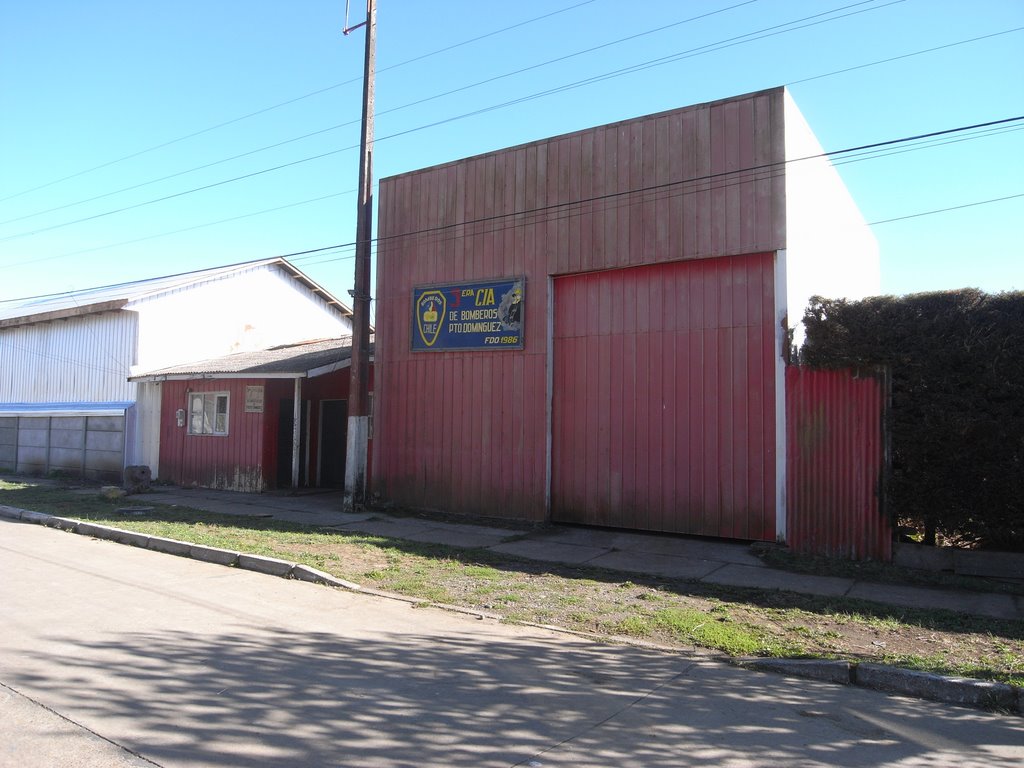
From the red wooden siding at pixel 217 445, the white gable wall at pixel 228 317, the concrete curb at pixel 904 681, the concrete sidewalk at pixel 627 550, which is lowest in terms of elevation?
the concrete curb at pixel 904 681

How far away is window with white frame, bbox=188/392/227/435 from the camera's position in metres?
17.8

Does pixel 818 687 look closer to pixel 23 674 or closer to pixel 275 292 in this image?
pixel 23 674

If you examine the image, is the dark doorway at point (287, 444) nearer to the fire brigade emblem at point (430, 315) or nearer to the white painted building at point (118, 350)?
the white painted building at point (118, 350)

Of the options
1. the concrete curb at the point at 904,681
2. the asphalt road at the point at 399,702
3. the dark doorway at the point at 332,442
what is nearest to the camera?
the asphalt road at the point at 399,702

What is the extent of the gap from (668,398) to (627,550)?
97.0 inches

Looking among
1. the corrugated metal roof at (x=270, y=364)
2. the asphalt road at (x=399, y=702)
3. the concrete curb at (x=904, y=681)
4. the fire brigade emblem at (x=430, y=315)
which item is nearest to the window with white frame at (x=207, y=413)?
the corrugated metal roof at (x=270, y=364)

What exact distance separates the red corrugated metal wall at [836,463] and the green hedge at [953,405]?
26cm

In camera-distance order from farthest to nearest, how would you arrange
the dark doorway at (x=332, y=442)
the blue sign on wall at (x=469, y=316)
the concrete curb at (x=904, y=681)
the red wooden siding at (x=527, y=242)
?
1. the dark doorway at (x=332, y=442)
2. the blue sign on wall at (x=469, y=316)
3. the red wooden siding at (x=527, y=242)
4. the concrete curb at (x=904, y=681)

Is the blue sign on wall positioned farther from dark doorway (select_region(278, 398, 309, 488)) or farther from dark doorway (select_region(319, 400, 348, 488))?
dark doorway (select_region(319, 400, 348, 488))

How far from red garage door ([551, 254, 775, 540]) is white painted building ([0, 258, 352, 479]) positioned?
39.9 ft

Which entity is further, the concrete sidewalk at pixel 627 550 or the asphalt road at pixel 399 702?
the concrete sidewalk at pixel 627 550

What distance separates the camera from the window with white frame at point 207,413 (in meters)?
17.8

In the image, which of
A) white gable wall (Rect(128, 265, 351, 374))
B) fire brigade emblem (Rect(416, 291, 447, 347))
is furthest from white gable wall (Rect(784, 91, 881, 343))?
white gable wall (Rect(128, 265, 351, 374))

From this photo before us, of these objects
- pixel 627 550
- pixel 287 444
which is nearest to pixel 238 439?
pixel 287 444
